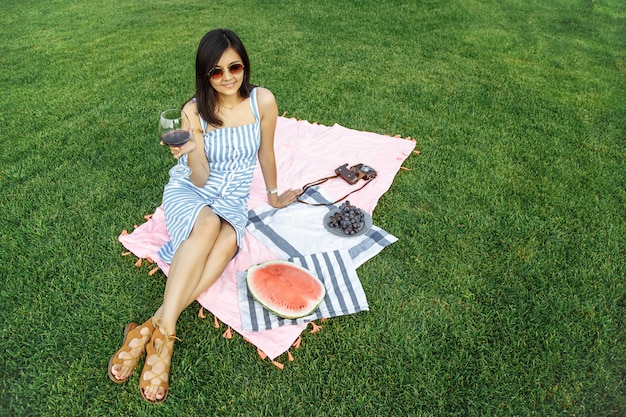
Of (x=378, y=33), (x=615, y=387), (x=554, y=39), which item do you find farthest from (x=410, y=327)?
(x=554, y=39)

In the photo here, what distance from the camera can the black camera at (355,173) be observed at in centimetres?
495

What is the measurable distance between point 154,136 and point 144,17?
6.00 meters

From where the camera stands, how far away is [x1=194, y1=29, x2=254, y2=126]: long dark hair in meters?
3.27

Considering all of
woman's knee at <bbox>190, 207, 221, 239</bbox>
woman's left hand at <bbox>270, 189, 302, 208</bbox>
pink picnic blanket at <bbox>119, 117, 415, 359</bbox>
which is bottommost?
pink picnic blanket at <bbox>119, 117, 415, 359</bbox>

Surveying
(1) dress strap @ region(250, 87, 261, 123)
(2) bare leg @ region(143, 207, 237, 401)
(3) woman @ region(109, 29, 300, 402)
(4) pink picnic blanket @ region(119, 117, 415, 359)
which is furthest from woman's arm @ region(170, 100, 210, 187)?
(4) pink picnic blanket @ region(119, 117, 415, 359)

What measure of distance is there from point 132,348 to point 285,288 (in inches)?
47.6

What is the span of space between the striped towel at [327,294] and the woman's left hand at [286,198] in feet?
2.61

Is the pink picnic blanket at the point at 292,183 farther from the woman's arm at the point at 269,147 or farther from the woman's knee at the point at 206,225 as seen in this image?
the woman's knee at the point at 206,225

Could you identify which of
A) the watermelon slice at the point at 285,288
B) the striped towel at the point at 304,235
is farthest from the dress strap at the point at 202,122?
the watermelon slice at the point at 285,288

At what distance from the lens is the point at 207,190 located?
391 cm

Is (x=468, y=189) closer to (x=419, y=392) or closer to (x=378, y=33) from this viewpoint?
(x=419, y=392)

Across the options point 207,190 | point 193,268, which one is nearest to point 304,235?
point 207,190

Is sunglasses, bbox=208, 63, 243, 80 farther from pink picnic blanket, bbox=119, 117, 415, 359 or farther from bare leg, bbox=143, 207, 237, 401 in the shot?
pink picnic blanket, bbox=119, 117, 415, 359

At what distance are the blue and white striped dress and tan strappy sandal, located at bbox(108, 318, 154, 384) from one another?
740 millimetres
